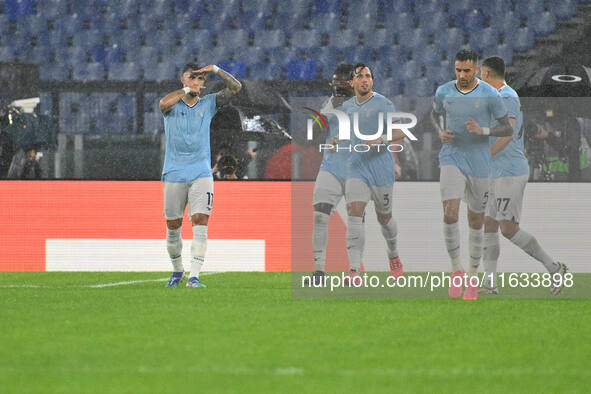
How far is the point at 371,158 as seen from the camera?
25.0 feet

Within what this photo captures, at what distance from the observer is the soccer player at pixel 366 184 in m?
7.57

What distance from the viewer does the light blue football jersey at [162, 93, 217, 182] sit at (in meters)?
8.44

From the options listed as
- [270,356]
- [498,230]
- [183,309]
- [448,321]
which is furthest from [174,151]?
[270,356]

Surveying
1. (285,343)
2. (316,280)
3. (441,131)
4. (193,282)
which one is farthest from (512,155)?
(285,343)

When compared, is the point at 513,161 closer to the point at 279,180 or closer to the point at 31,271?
the point at 279,180

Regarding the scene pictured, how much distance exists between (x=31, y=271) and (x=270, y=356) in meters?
6.97

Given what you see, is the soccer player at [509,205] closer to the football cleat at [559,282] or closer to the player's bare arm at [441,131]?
the football cleat at [559,282]

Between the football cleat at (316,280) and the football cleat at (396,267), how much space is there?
62 centimetres

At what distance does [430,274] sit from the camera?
751 cm

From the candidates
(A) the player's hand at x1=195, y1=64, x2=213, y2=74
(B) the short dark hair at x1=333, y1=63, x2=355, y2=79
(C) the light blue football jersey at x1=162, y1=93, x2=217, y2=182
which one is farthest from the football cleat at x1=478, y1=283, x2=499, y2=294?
(A) the player's hand at x1=195, y1=64, x2=213, y2=74

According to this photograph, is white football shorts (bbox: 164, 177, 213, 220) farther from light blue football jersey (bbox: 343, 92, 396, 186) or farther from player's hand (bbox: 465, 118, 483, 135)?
player's hand (bbox: 465, 118, 483, 135)

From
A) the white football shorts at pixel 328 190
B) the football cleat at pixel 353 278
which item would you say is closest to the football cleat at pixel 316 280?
the football cleat at pixel 353 278

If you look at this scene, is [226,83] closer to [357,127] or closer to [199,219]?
[199,219]

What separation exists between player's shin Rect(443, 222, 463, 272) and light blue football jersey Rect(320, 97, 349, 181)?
99cm
